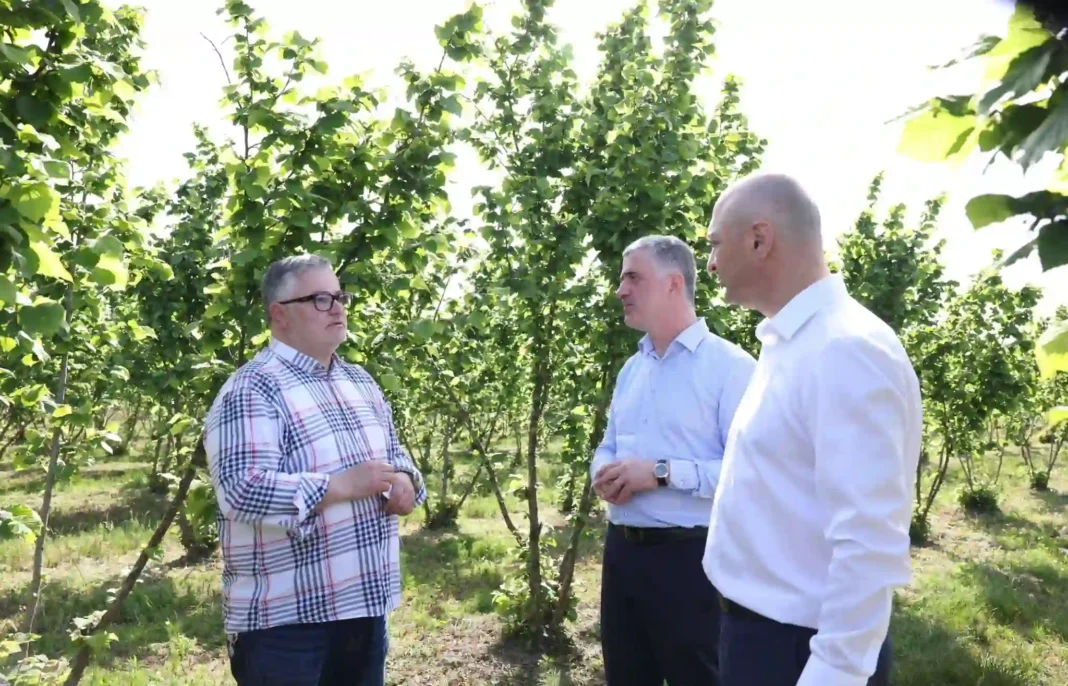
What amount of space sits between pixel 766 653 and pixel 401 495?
1.32 metres

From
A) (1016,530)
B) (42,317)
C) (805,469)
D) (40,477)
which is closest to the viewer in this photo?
(805,469)

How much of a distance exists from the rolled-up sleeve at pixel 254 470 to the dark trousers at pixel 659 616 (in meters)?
1.16

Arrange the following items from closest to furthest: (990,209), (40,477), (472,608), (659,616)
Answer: (990,209)
(659,616)
(472,608)
(40,477)

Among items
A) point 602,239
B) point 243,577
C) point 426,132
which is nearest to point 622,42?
point 602,239

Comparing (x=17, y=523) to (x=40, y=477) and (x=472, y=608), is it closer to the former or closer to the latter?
(x=472, y=608)

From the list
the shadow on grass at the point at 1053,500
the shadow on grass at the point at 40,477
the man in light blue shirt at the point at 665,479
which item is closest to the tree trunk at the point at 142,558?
the man in light blue shirt at the point at 665,479

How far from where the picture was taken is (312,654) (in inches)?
99.7

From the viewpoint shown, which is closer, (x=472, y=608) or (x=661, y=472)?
(x=661, y=472)

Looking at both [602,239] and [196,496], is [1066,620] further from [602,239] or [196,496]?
[196,496]

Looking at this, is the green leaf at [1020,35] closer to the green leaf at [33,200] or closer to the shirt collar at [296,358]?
the green leaf at [33,200]

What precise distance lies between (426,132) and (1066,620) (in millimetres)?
6370

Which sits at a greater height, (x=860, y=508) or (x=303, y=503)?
(x=860, y=508)

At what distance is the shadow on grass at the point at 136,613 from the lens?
6.09 meters

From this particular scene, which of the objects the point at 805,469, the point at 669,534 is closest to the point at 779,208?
the point at 805,469
